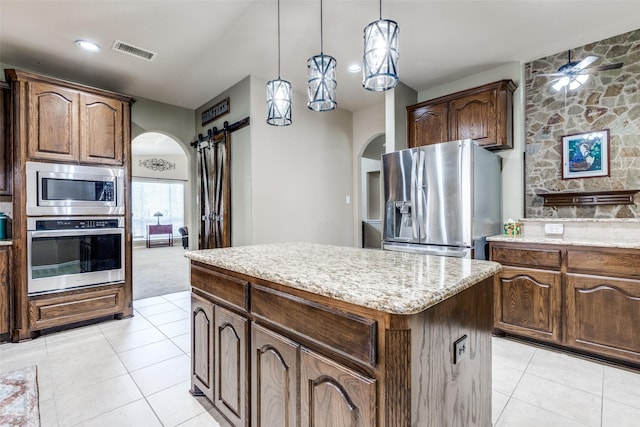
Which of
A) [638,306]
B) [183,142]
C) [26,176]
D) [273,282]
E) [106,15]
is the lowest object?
[638,306]

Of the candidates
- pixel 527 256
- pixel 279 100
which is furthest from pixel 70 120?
pixel 527 256

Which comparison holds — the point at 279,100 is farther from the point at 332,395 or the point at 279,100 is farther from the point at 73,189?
the point at 73,189

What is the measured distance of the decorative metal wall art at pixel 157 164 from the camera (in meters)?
9.42

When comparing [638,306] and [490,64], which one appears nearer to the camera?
[638,306]

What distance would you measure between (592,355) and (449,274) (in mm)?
2234

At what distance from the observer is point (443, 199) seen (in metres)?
2.97

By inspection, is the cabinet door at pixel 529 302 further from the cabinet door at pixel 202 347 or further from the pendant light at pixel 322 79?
the cabinet door at pixel 202 347

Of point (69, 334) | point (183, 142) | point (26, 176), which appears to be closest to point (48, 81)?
point (26, 176)

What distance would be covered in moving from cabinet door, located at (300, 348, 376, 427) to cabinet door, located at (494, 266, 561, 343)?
7.83 ft

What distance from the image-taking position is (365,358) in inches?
37.3

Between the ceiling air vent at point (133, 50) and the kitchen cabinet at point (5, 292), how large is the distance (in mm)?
2072

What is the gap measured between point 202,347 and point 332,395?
1081 millimetres

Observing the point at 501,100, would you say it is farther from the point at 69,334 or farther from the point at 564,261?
the point at 69,334

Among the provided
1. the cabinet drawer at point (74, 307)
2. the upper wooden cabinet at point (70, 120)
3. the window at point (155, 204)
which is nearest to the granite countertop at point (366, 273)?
the cabinet drawer at point (74, 307)
